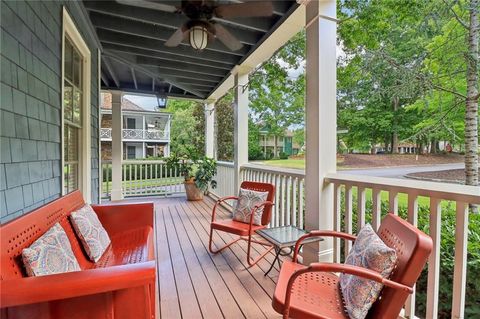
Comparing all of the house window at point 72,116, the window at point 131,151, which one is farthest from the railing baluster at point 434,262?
the window at point 131,151

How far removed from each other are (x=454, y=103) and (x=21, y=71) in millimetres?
3669

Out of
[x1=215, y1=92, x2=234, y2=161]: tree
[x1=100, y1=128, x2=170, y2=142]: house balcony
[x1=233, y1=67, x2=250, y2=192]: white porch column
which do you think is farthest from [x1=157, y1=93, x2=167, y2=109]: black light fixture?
[x1=100, y1=128, x2=170, y2=142]: house balcony

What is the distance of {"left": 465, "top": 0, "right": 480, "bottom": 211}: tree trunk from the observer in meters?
2.31

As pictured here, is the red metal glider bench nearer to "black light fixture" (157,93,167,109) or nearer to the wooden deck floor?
the wooden deck floor

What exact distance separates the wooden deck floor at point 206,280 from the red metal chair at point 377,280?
515mm

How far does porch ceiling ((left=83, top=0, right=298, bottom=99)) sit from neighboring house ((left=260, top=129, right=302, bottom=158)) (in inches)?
55.7

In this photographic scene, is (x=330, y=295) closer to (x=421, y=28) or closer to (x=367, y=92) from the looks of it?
(x=367, y=92)

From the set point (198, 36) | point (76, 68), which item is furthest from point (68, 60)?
point (198, 36)

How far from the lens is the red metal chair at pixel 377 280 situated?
1227mm

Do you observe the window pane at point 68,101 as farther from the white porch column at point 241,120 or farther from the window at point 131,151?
the window at point 131,151

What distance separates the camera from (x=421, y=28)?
2756 millimetres

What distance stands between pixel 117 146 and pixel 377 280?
6136mm

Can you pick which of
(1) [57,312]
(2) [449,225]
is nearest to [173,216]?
(1) [57,312]

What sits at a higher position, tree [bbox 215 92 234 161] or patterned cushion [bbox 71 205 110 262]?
tree [bbox 215 92 234 161]
